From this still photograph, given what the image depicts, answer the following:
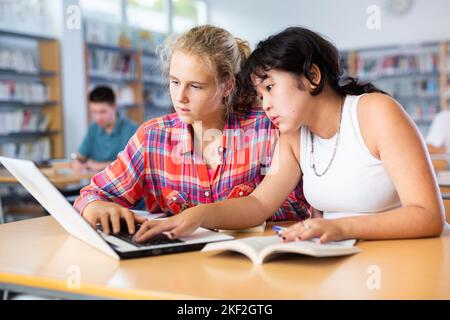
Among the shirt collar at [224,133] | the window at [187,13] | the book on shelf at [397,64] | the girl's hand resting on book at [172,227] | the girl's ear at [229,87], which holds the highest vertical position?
the window at [187,13]

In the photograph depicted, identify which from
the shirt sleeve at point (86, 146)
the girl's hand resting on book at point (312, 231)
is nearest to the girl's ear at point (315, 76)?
the girl's hand resting on book at point (312, 231)

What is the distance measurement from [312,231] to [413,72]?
7.30 meters

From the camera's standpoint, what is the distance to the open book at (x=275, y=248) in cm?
104

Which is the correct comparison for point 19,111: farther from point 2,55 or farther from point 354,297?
point 354,297

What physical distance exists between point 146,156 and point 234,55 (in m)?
0.39

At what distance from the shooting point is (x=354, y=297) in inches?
34.0

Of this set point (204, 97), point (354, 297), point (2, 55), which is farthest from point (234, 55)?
point (2, 55)

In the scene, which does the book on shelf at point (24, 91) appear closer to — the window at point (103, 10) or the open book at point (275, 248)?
the window at point (103, 10)

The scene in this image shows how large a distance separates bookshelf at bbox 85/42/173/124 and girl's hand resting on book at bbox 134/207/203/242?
580cm

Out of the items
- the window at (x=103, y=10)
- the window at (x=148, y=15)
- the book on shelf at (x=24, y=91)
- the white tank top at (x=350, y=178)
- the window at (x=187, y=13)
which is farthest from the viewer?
the window at (x=187, y=13)

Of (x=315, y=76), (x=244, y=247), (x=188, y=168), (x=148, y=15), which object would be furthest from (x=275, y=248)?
(x=148, y=15)

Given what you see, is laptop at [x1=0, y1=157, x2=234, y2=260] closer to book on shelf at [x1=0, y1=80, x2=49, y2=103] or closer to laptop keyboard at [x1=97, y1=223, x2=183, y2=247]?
laptop keyboard at [x1=97, y1=223, x2=183, y2=247]

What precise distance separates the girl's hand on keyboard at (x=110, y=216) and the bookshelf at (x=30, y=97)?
17.5 ft

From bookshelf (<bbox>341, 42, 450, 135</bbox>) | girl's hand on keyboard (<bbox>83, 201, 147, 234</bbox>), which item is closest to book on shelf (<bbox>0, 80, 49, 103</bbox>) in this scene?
bookshelf (<bbox>341, 42, 450, 135</bbox>)
